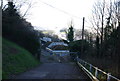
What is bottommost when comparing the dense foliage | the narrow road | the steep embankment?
the narrow road

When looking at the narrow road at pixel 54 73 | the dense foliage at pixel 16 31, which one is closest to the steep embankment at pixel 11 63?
the narrow road at pixel 54 73

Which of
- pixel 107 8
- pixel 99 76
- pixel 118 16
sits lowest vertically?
pixel 99 76

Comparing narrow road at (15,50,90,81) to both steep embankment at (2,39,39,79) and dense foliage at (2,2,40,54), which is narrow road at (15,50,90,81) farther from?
dense foliage at (2,2,40,54)

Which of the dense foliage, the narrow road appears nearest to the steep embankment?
the narrow road

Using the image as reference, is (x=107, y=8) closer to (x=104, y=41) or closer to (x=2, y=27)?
(x=104, y=41)

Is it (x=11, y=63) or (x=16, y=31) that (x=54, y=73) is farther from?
(x=16, y=31)

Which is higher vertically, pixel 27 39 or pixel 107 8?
pixel 107 8

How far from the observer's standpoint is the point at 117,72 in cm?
1109

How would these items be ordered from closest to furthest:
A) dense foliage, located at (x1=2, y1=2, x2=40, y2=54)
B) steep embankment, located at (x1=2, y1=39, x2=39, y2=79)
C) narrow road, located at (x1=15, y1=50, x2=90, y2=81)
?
narrow road, located at (x1=15, y1=50, x2=90, y2=81)
steep embankment, located at (x1=2, y1=39, x2=39, y2=79)
dense foliage, located at (x1=2, y1=2, x2=40, y2=54)

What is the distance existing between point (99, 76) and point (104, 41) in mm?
17575

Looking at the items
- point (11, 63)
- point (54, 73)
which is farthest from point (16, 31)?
point (54, 73)

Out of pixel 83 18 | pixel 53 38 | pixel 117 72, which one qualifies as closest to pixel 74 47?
pixel 83 18

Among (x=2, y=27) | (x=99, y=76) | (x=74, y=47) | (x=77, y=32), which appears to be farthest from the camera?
(x=77, y=32)

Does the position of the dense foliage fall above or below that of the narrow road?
above
